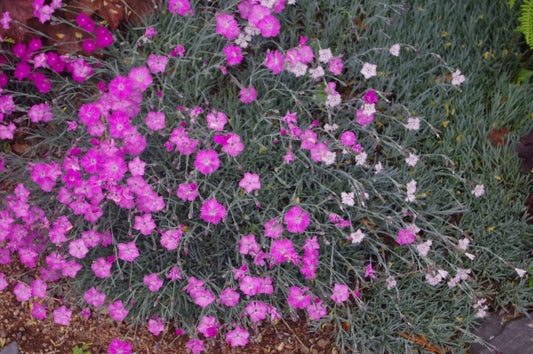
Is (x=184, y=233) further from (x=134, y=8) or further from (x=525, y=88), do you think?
(x=525, y=88)

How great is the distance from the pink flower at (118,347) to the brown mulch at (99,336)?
169mm

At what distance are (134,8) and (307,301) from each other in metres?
2.10

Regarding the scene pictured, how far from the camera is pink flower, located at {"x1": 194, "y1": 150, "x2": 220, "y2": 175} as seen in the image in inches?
90.6

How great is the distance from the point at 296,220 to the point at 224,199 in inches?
19.4

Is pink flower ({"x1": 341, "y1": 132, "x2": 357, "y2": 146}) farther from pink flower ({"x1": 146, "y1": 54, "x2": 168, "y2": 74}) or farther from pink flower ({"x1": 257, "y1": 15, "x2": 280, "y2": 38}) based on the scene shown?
pink flower ({"x1": 146, "y1": 54, "x2": 168, "y2": 74})

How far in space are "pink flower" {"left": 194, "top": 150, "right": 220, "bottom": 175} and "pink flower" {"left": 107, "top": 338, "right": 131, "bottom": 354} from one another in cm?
96

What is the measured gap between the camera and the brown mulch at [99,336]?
101 inches

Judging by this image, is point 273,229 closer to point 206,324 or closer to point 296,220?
point 296,220

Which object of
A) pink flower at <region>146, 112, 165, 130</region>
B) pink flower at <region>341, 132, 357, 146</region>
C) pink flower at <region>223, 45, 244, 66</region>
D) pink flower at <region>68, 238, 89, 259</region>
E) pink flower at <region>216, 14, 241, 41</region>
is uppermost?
pink flower at <region>216, 14, 241, 41</region>

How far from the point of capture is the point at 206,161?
2.31m

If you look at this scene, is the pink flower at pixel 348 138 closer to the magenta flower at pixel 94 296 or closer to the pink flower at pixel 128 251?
the pink flower at pixel 128 251

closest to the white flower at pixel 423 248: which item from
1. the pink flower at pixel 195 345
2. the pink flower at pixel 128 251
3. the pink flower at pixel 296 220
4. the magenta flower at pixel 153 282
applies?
the pink flower at pixel 296 220

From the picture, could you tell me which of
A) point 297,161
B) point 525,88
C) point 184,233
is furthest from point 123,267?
point 525,88

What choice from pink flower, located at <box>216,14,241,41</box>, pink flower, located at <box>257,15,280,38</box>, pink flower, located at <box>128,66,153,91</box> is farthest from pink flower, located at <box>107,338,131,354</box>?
pink flower, located at <box>257,15,280,38</box>
